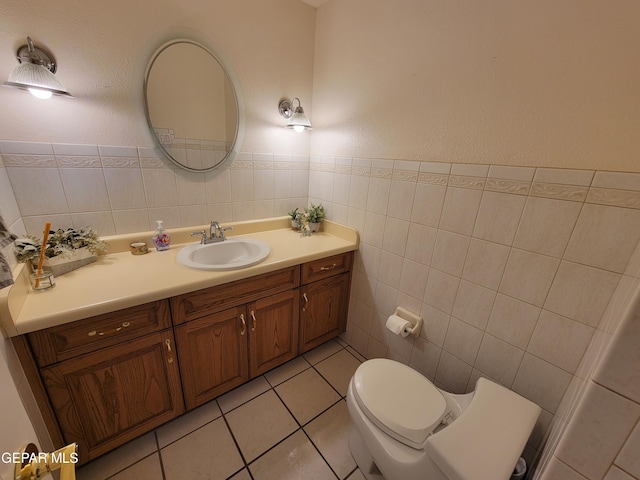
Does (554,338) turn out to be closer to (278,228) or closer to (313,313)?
(313,313)

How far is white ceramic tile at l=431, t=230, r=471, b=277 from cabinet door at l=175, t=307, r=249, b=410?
998mm

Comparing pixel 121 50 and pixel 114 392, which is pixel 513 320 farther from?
pixel 121 50

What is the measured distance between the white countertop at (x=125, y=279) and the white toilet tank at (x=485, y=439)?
3.06ft

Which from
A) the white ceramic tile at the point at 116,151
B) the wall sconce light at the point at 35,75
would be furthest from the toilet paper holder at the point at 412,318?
the wall sconce light at the point at 35,75

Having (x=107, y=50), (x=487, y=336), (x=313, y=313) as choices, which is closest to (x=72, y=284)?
(x=107, y=50)

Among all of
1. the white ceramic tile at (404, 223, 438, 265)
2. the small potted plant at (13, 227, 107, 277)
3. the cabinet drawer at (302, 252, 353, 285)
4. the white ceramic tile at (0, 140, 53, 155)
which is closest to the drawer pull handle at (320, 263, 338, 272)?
the cabinet drawer at (302, 252, 353, 285)

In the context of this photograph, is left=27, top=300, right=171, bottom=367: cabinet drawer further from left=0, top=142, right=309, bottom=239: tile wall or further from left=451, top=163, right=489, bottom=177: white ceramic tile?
left=451, top=163, right=489, bottom=177: white ceramic tile

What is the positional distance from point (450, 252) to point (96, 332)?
4.85 feet

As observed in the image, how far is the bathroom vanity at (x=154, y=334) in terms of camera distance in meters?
0.90

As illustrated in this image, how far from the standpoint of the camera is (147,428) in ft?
3.88

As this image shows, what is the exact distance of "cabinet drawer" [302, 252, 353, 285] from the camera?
4.93 ft

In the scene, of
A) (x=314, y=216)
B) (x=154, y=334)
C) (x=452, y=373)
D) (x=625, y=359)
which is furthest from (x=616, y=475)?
(x=314, y=216)

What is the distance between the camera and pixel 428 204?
127 centimetres

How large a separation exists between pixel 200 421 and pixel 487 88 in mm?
1999
